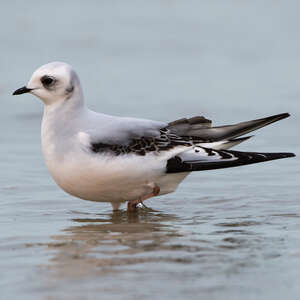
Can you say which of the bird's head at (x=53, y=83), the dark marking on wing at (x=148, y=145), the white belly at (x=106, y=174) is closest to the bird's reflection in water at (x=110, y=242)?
the white belly at (x=106, y=174)

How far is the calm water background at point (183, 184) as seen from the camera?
5250mm

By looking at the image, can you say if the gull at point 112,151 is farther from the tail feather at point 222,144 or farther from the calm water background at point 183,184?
the calm water background at point 183,184

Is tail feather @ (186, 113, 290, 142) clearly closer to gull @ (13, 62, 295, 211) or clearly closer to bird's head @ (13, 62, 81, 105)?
gull @ (13, 62, 295, 211)

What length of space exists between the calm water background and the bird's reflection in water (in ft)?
0.04

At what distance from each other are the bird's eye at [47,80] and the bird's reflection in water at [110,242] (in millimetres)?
1048

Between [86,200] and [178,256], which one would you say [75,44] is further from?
[178,256]

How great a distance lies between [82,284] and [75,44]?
384 inches

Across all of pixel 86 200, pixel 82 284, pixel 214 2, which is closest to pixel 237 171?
pixel 86 200

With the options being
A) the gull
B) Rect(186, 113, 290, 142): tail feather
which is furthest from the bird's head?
Rect(186, 113, 290, 142): tail feather

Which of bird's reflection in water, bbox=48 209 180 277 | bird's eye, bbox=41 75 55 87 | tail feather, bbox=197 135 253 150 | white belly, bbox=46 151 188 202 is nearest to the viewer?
bird's reflection in water, bbox=48 209 180 277

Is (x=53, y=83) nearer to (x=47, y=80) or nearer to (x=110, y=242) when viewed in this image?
(x=47, y=80)

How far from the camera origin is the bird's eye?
711cm

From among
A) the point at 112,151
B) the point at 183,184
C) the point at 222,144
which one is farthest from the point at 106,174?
the point at 183,184

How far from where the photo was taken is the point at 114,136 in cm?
702
